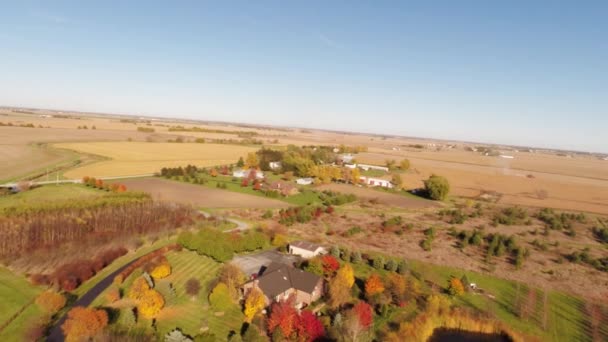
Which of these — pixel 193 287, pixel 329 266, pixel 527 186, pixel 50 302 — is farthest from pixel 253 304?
pixel 527 186

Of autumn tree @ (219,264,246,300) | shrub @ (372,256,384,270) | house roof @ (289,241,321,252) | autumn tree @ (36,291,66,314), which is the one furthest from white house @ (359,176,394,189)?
autumn tree @ (36,291,66,314)

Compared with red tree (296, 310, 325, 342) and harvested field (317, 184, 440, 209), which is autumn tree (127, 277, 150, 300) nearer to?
red tree (296, 310, 325, 342)

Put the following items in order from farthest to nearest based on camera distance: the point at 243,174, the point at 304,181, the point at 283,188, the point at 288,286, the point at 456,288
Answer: the point at 243,174
the point at 304,181
the point at 283,188
the point at 456,288
the point at 288,286

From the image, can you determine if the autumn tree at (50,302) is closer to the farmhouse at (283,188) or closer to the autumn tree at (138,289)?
the autumn tree at (138,289)

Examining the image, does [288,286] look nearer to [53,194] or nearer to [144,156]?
[53,194]

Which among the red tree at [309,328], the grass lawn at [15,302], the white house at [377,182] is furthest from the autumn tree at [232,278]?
the white house at [377,182]

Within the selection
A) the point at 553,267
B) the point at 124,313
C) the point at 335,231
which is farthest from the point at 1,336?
the point at 553,267

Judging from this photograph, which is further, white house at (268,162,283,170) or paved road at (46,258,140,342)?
white house at (268,162,283,170)
